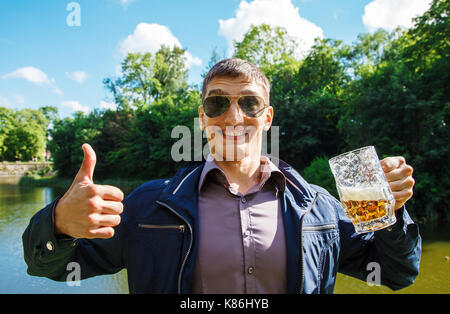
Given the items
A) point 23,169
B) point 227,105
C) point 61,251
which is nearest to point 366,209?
point 227,105

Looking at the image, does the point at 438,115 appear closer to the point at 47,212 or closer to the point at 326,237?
the point at 326,237

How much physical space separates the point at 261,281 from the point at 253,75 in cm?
143

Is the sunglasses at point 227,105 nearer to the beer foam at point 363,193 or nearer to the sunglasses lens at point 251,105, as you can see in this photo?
the sunglasses lens at point 251,105

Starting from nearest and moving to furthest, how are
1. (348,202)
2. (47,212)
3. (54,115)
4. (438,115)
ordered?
(47,212) < (348,202) < (438,115) < (54,115)

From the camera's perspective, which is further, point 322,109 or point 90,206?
point 322,109

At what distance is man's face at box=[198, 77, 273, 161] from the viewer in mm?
2146

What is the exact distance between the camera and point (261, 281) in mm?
1724

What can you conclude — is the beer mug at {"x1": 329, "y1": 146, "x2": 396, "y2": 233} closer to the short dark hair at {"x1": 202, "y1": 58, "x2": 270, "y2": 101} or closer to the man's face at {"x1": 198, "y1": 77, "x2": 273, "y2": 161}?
the man's face at {"x1": 198, "y1": 77, "x2": 273, "y2": 161}

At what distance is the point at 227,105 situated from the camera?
2.20m

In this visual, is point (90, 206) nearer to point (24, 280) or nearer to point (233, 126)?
point (233, 126)

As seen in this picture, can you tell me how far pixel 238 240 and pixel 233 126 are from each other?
0.83 metres

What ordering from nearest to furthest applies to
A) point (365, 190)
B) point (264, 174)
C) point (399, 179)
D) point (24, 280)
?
point (399, 179) < point (365, 190) < point (264, 174) < point (24, 280)

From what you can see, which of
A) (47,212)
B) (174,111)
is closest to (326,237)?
(47,212)

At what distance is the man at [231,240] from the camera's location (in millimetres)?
1653
